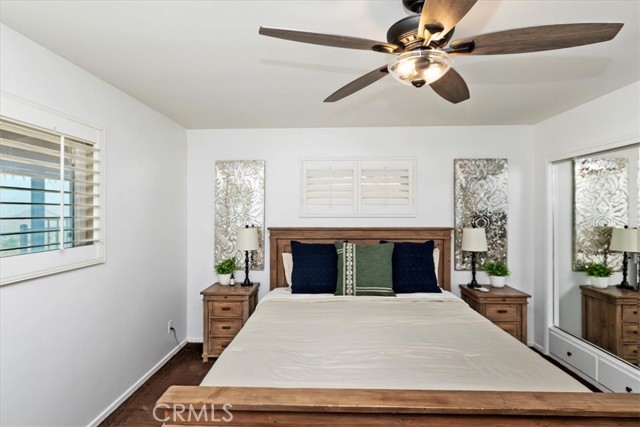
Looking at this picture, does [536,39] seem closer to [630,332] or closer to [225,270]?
[630,332]

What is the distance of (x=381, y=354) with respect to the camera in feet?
5.57

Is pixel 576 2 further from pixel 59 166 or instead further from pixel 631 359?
pixel 59 166

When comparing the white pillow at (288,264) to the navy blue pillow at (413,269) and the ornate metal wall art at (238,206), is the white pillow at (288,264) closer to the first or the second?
the ornate metal wall art at (238,206)

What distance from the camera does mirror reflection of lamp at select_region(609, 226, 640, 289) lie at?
249cm

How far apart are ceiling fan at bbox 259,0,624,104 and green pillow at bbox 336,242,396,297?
1.94m

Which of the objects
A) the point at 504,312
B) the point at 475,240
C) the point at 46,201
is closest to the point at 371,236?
the point at 475,240

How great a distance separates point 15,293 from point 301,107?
2.36m

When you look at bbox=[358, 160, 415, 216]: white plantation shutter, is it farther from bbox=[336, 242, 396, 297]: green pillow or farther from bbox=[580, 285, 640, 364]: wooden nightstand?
bbox=[580, 285, 640, 364]: wooden nightstand

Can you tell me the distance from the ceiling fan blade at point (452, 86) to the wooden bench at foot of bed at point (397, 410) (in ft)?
4.65

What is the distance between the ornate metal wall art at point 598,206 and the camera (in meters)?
2.59

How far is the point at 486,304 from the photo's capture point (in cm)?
305

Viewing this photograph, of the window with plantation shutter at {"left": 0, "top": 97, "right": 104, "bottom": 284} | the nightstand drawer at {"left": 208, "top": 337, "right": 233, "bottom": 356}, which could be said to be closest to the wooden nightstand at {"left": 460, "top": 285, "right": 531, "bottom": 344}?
the nightstand drawer at {"left": 208, "top": 337, "right": 233, "bottom": 356}

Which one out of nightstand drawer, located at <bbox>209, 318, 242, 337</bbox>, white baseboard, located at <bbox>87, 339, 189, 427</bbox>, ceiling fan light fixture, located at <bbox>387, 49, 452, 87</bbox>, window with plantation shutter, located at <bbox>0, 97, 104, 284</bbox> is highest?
ceiling fan light fixture, located at <bbox>387, 49, 452, 87</bbox>

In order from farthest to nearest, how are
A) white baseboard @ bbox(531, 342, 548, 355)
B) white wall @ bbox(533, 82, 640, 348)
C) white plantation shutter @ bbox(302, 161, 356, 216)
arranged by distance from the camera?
white plantation shutter @ bbox(302, 161, 356, 216), white baseboard @ bbox(531, 342, 548, 355), white wall @ bbox(533, 82, 640, 348)
